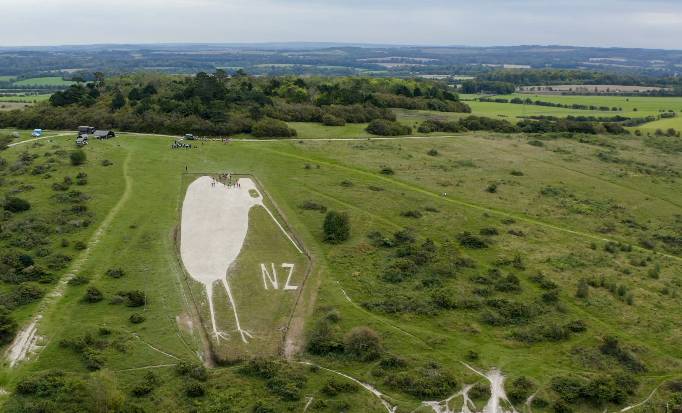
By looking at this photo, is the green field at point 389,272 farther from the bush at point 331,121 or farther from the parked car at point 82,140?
the bush at point 331,121

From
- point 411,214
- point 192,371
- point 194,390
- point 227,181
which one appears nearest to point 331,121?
point 227,181

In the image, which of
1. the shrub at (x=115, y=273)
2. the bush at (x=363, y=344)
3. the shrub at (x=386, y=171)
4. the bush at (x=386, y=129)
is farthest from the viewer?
the bush at (x=386, y=129)

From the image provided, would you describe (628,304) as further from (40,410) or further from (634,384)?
(40,410)

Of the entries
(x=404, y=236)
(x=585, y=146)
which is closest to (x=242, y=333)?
(x=404, y=236)

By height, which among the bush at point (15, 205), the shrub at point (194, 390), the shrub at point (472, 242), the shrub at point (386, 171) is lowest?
the shrub at point (194, 390)

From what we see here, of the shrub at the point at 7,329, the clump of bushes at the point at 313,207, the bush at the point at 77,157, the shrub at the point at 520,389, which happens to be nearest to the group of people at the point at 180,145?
the bush at the point at 77,157

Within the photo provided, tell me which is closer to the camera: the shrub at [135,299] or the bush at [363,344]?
the bush at [363,344]

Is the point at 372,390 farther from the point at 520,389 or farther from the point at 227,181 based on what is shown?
the point at 227,181
